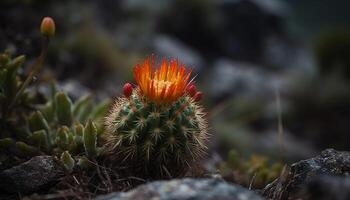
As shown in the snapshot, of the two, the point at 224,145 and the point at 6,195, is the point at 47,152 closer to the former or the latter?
the point at 6,195

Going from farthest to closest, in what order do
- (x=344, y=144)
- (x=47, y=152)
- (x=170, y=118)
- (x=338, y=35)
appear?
(x=338, y=35)
(x=344, y=144)
(x=47, y=152)
(x=170, y=118)

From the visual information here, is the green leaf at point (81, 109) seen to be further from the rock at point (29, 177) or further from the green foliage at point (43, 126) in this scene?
the rock at point (29, 177)

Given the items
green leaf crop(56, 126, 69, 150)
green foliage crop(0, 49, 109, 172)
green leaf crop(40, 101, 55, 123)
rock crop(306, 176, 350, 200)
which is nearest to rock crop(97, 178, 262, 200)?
rock crop(306, 176, 350, 200)

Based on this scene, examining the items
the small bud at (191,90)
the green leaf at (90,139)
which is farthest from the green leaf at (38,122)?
the small bud at (191,90)

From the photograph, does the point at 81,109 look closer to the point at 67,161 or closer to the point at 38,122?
the point at 38,122

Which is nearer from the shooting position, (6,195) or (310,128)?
(6,195)

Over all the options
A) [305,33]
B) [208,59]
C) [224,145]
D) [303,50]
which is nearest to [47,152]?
[224,145]
